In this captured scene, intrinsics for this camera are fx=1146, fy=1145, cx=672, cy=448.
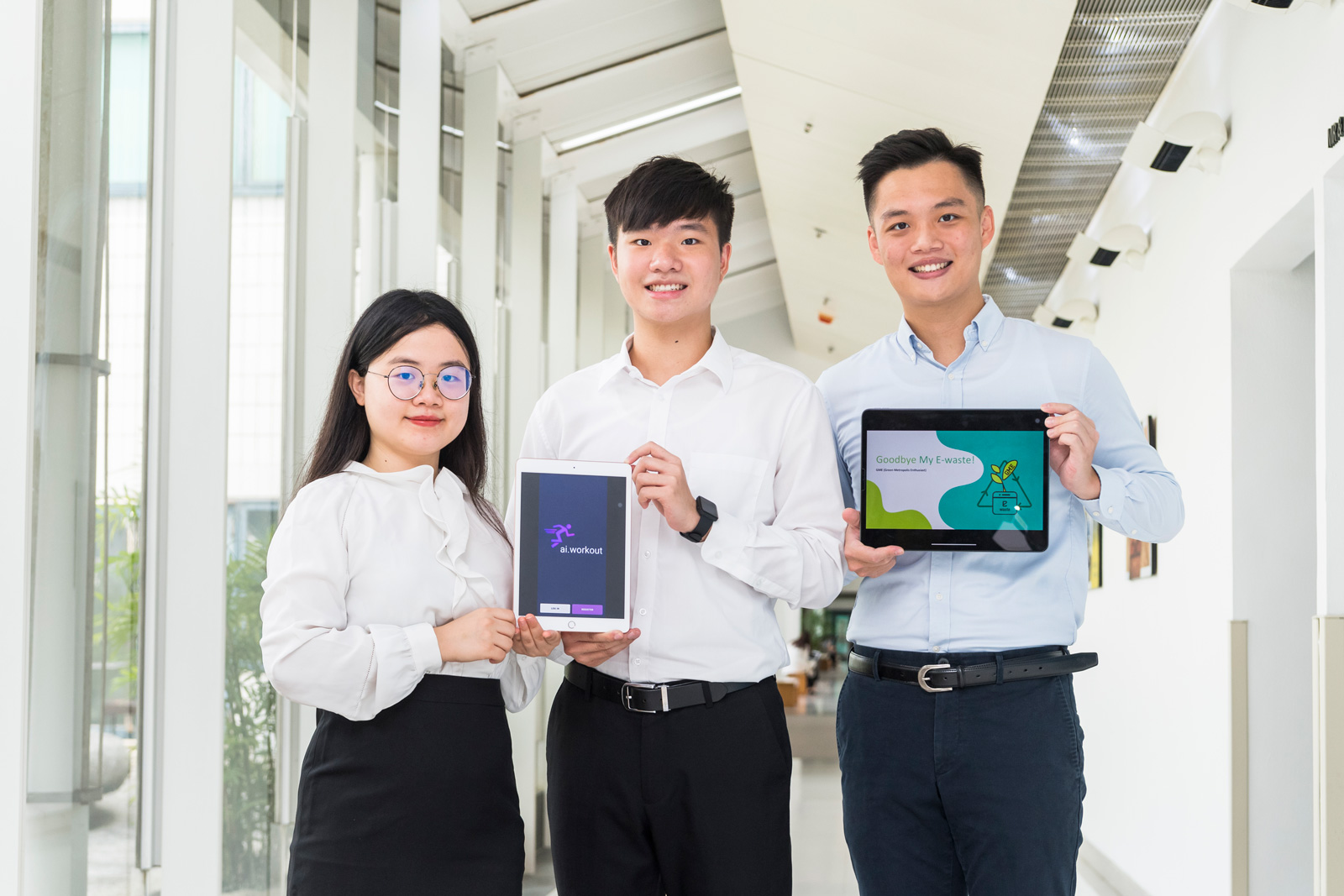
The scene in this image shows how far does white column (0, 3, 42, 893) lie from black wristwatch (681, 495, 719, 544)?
3.64 feet

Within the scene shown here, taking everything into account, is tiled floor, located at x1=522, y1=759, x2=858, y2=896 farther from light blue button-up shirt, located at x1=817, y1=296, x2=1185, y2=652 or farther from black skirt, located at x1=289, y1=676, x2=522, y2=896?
black skirt, located at x1=289, y1=676, x2=522, y2=896

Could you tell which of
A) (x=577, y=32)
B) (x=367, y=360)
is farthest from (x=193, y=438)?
(x=577, y=32)

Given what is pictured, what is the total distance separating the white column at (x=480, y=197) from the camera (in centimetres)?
518

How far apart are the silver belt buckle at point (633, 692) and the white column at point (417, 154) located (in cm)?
250

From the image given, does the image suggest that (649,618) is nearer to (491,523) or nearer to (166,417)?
(491,523)

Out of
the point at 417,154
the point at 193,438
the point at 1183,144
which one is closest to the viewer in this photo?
the point at 193,438

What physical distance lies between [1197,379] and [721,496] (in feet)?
11.7

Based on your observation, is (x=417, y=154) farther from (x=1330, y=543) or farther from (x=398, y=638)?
(x=1330, y=543)

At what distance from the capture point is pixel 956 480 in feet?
6.37

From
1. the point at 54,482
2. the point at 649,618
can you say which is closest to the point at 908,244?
the point at 649,618

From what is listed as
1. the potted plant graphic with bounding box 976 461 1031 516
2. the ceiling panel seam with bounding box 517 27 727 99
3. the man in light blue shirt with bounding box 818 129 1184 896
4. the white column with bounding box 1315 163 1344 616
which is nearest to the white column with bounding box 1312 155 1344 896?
the white column with bounding box 1315 163 1344 616

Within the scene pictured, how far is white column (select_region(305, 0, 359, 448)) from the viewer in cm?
340

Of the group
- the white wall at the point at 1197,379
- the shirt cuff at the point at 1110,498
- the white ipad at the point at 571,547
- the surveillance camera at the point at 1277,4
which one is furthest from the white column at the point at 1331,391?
the white ipad at the point at 571,547

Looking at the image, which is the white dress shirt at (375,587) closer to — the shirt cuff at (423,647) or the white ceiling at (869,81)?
the shirt cuff at (423,647)
